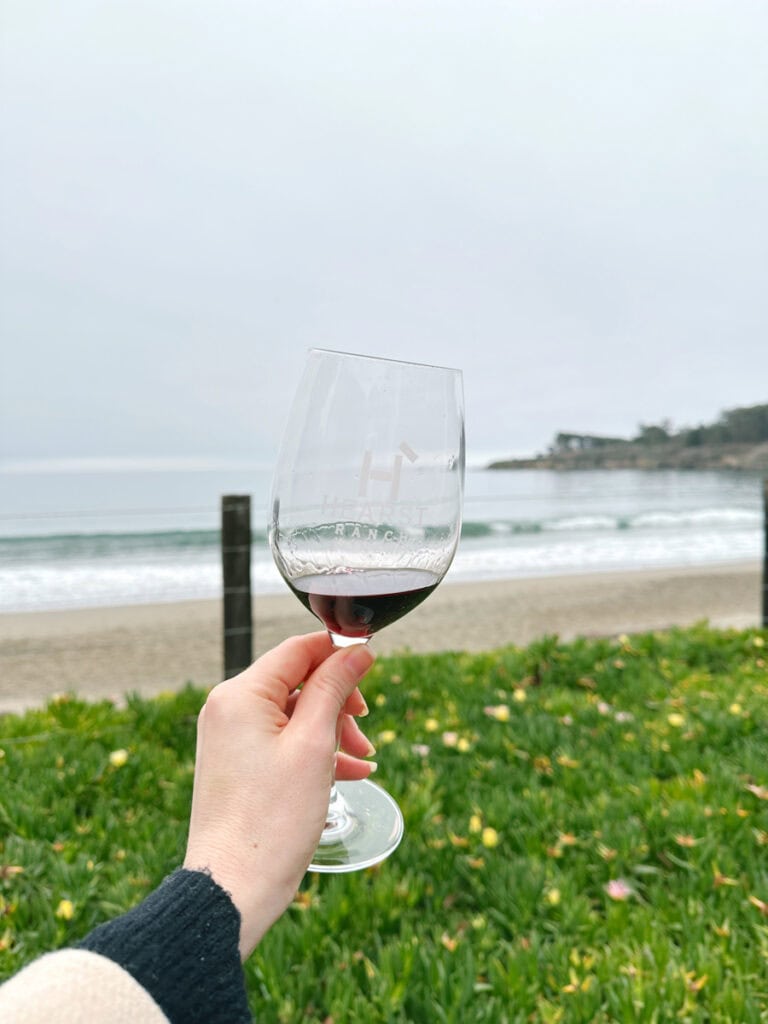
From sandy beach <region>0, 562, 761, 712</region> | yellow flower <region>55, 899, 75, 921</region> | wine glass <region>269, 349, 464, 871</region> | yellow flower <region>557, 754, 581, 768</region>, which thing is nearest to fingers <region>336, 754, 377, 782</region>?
wine glass <region>269, 349, 464, 871</region>

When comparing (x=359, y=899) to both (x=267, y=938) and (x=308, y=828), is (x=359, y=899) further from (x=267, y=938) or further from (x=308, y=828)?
(x=308, y=828)

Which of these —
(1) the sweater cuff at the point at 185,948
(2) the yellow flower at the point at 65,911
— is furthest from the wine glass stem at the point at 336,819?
(2) the yellow flower at the point at 65,911

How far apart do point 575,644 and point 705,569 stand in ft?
40.9

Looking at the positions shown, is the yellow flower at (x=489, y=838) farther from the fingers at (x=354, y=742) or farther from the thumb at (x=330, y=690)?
the thumb at (x=330, y=690)

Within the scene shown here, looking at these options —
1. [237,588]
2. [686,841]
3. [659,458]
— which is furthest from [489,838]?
[659,458]

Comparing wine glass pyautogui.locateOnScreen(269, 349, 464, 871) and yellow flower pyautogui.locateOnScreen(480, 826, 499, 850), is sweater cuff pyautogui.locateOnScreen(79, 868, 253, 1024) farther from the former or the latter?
yellow flower pyautogui.locateOnScreen(480, 826, 499, 850)

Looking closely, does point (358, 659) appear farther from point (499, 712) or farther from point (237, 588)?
point (237, 588)

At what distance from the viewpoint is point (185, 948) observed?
31.5 inches

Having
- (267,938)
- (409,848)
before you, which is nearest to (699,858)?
(409,848)

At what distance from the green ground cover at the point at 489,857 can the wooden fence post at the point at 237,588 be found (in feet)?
2.77

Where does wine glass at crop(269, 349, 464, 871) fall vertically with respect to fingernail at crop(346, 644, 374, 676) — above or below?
above

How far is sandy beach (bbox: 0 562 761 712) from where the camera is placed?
23.4ft

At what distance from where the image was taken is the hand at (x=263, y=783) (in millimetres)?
884

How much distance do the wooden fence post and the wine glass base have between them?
9.17 ft
